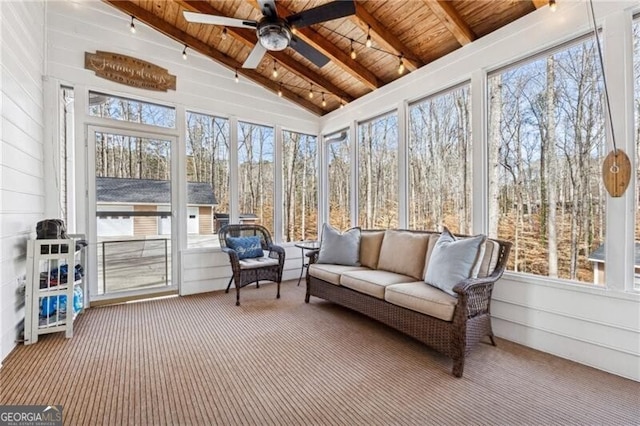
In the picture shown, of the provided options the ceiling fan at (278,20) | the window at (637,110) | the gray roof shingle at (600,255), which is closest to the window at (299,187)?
the ceiling fan at (278,20)

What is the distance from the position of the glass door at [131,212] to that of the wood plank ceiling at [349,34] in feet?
5.15

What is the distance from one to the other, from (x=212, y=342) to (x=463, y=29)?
4004 mm

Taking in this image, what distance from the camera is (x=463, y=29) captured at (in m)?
3.14

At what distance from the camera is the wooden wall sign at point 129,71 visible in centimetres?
381

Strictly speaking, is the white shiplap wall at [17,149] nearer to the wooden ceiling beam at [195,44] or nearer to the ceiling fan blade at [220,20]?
the wooden ceiling beam at [195,44]

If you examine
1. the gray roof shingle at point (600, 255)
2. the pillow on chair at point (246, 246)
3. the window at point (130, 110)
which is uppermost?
the window at point (130, 110)

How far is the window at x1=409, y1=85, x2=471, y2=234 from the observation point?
3482mm

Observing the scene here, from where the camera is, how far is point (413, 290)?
2666mm

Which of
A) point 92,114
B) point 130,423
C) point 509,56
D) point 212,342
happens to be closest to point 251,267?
point 212,342

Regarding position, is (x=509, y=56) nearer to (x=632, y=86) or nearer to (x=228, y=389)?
(x=632, y=86)

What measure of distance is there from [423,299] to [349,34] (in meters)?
3.24

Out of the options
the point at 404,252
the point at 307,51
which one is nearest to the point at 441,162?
the point at 404,252

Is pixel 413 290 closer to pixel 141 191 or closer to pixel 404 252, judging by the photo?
pixel 404 252

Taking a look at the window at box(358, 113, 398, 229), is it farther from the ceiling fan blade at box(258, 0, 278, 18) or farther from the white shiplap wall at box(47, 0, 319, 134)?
the ceiling fan blade at box(258, 0, 278, 18)
